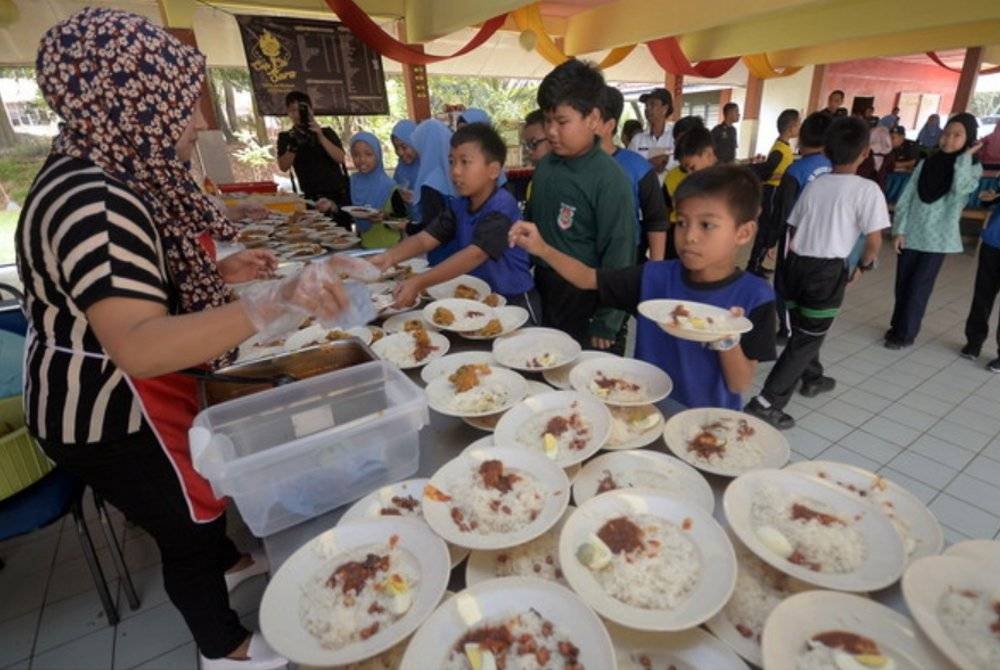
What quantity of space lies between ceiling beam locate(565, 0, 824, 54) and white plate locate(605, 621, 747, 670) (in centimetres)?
700

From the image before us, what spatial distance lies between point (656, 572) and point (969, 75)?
13.5 meters

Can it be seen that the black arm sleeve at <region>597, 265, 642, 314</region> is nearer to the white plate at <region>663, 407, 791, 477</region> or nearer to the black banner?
the white plate at <region>663, 407, 791, 477</region>

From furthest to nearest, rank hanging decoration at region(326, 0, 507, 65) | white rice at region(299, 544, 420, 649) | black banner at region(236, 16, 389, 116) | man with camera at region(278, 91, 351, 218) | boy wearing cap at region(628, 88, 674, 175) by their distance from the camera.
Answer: black banner at region(236, 16, 389, 116) < hanging decoration at region(326, 0, 507, 65) < man with camera at region(278, 91, 351, 218) < boy wearing cap at region(628, 88, 674, 175) < white rice at region(299, 544, 420, 649)

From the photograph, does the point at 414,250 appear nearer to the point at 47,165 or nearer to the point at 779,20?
the point at 47,165

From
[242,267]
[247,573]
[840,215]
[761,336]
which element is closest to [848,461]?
[840,215]

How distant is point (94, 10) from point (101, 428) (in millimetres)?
973

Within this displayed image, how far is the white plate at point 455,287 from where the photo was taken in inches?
95.5

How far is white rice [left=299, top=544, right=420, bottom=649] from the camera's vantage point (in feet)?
2.74

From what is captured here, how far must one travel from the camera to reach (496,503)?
107cm

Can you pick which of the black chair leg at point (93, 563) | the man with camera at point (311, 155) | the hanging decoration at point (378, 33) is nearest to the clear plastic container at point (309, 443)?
the black chair leg at point (93, 563)

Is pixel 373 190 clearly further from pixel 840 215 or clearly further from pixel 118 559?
pixel 840 215

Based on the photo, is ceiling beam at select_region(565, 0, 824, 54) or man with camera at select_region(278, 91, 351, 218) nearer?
man with camera at select_region(278, 91, 351, 218)

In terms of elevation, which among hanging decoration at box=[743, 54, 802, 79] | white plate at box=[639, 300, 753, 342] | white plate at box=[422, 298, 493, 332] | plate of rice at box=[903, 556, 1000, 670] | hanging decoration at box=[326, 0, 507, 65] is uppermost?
hanging decoration at box=[326, 0, 507, 65]

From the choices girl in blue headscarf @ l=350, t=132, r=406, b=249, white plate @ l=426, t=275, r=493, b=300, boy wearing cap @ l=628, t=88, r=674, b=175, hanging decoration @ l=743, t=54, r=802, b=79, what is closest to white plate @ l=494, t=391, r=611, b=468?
white plate @ l=426, t=275, r=493, b=300
